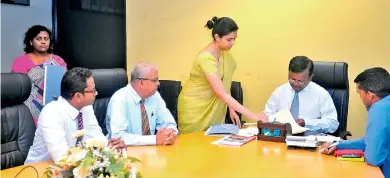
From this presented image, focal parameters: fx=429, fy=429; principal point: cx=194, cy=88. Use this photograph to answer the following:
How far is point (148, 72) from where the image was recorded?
106 inches

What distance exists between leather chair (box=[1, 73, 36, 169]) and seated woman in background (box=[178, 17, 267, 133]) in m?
1.21

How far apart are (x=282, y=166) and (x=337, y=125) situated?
1056 mm

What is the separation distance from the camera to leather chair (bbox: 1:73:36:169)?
7.47ft

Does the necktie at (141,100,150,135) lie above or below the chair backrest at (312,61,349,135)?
below

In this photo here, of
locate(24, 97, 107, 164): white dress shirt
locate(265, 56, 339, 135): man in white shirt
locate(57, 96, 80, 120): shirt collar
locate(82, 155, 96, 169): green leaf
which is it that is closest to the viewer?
locate(82, 155, 96, 169): green leaf

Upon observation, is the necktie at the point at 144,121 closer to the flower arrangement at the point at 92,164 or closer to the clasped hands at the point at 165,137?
the clasped hands at the point at 165,137

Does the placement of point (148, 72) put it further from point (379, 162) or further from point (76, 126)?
point (379, 162)

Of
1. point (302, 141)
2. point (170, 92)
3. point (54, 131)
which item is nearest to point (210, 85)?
point (170, 92)

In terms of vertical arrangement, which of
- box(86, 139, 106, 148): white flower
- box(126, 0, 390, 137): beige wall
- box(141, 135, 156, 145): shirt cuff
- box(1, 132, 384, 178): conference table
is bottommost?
box(1, 132, 384, 178): conference table

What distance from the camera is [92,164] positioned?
4.49ft

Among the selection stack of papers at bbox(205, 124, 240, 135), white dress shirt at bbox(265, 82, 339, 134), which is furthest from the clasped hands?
white dress shirt at bbox(265, 82, 339, 134)

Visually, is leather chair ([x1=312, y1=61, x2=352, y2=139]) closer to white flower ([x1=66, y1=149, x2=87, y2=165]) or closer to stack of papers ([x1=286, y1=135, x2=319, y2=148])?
stack of papers ([x1=286, y1=135, x2=319, y2=148])

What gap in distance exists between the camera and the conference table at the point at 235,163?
1982 millimetres

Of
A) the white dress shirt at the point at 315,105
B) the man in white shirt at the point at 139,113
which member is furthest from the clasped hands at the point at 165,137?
Answer: the white dress shirt at the point at 315,105
